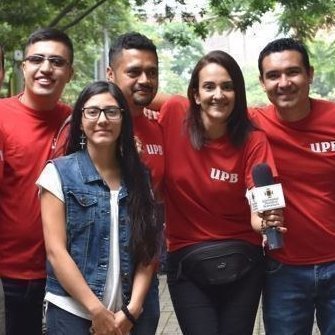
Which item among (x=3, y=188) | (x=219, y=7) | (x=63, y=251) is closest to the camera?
(x=63, y=251)

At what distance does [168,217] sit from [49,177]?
1.00m

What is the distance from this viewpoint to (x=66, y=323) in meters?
3.23

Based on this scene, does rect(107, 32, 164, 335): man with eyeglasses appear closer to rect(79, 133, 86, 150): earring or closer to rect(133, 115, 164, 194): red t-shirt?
rect(133, 115, 164, 194): red t-shirt

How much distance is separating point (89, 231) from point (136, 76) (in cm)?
119

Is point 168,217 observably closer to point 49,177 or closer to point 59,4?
point 49,177

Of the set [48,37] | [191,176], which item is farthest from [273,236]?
[48,37]

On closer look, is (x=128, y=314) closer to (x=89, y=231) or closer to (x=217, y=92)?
(x=89, y=231)

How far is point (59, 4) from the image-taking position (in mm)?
11789

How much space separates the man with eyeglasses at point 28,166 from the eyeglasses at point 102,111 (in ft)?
1.60

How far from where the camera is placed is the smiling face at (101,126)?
3338mm

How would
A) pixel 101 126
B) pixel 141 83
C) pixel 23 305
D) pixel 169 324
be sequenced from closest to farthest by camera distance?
pixel 101 126, pixel 23 305, pixel 141 83, pixel 169 324

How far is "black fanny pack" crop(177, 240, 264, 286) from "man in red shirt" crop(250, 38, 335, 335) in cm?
25

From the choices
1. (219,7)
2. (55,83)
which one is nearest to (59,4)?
(219,7)

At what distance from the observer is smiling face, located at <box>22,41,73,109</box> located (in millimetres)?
3861
